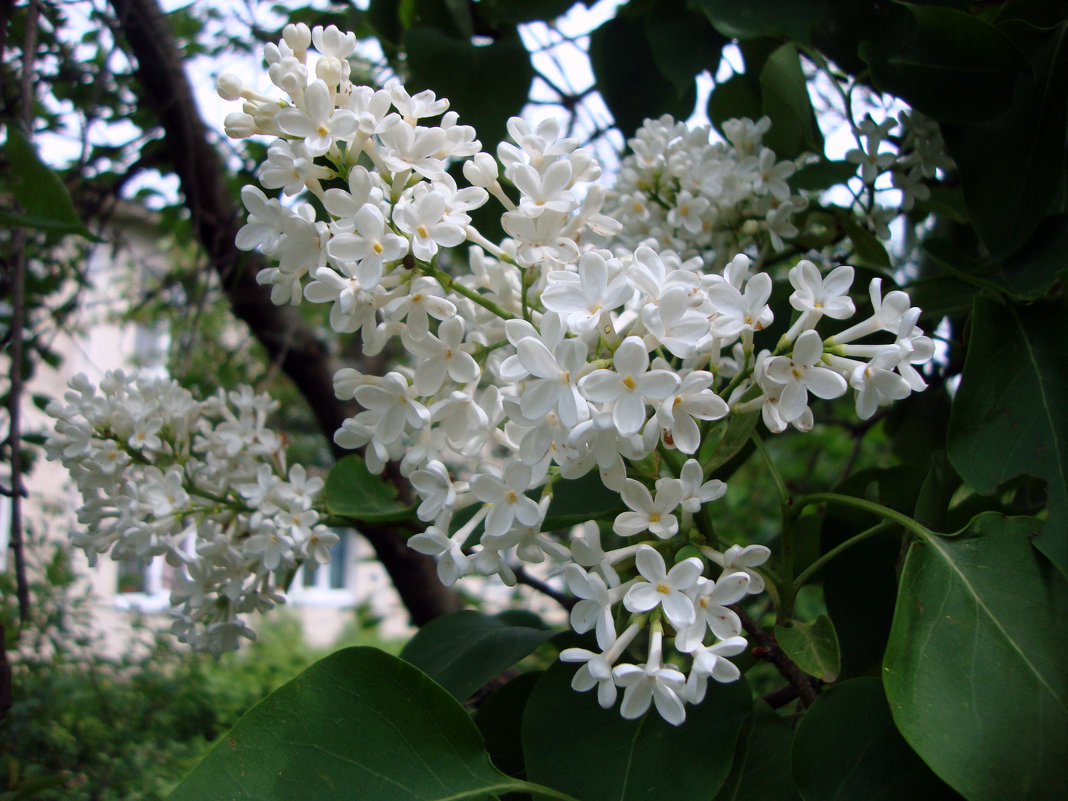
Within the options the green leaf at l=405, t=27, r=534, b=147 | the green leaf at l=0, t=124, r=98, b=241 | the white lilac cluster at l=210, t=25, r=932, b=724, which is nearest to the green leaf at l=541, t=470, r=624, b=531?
the white lilac cluster at l=210, t=25, r=932, b=724

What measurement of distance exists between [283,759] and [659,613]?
39 cm

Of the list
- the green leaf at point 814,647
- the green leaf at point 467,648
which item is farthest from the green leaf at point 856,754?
the green leaf at point 467,648

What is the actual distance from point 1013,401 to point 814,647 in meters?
0.37

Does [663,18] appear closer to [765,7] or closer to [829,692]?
[765,7]

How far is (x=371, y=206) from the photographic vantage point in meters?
0.72

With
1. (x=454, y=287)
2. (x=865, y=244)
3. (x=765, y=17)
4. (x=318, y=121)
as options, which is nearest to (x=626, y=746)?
(x=454, y=287)

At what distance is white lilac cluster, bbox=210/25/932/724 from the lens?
68 cm

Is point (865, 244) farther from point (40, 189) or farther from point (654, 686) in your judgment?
point (40, 189)

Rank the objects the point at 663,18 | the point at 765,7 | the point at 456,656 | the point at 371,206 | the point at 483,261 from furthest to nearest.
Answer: the point at 663,18, the point at 765,7, the point at 456,656, the point at 483,261, the point at 371,206

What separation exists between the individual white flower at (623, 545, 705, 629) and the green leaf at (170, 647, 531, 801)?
0.26 meters

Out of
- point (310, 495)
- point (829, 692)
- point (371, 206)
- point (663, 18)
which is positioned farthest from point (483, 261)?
point (663, 18)

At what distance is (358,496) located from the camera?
4.02 feet

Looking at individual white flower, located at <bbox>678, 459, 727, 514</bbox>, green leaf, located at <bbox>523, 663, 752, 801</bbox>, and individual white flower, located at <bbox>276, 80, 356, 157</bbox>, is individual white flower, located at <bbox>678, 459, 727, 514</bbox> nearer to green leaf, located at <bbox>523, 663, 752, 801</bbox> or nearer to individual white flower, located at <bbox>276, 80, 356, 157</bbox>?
green leaf, located at <bbox>523, 663, 752, 801</bbox>

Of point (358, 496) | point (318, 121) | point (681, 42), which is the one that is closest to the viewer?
point (318, 121)
